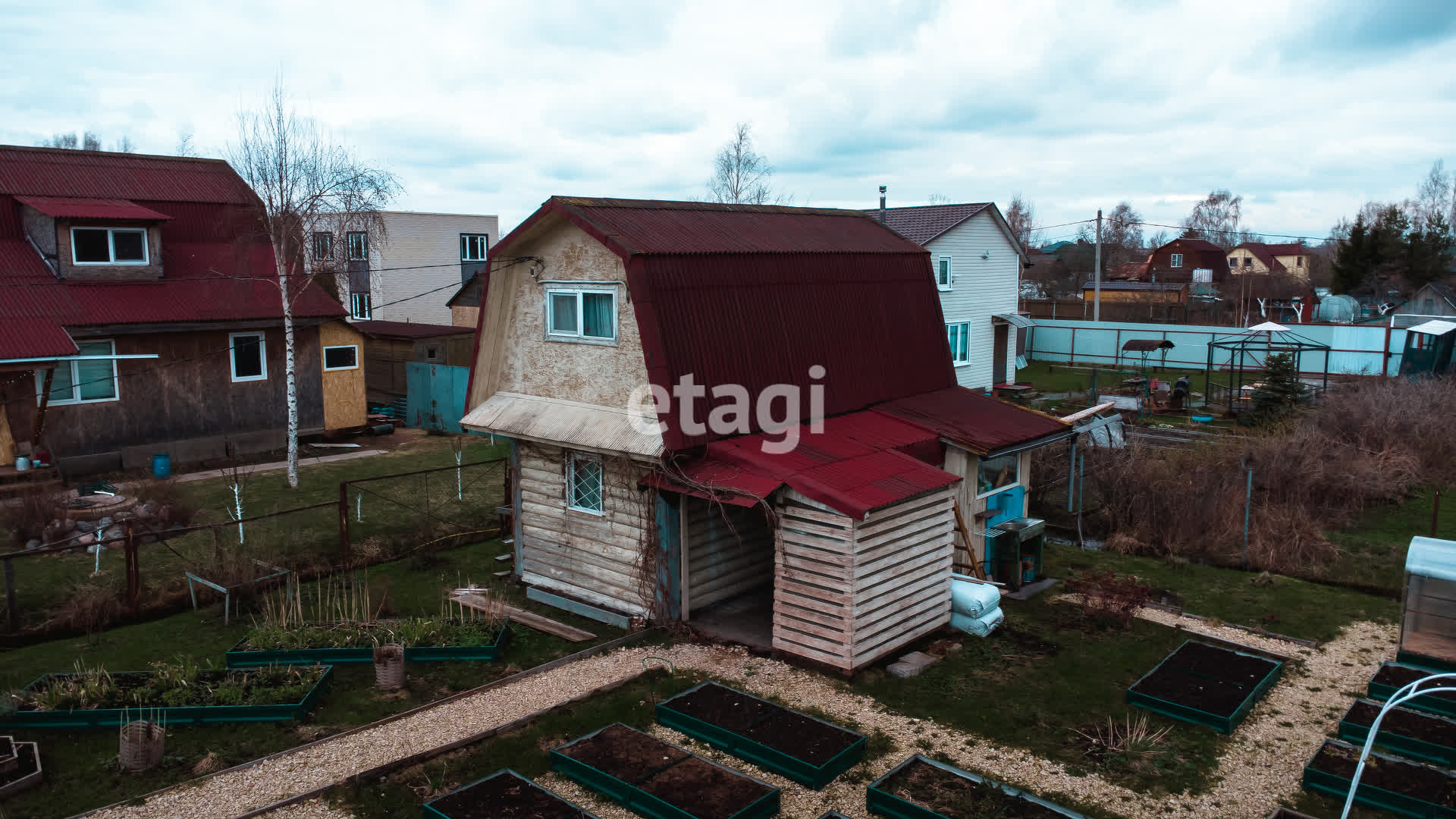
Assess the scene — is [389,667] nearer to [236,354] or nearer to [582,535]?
[582,535]

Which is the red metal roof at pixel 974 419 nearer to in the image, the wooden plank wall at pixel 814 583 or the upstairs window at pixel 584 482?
the wooden plank wall at pixel 814 583

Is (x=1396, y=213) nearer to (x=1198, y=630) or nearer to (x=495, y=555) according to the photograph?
(x=1198, y=630)

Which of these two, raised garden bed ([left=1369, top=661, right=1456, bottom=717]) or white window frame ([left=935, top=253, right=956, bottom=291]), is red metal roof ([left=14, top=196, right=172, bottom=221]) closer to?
white window frame ([left=935, top=253, right=956, bottom=291])

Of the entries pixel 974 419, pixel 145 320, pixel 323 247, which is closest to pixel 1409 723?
pixel 974 419

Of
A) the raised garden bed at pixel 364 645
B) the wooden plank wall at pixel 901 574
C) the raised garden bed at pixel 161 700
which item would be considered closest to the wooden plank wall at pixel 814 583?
the wooden plank wall at pixel 901 574

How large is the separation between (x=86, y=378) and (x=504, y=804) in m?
18.1

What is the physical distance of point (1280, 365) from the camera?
81.9 ft

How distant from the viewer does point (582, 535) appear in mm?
12961

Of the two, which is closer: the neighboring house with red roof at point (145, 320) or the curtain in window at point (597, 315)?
the curtain in window at point (597, 315)

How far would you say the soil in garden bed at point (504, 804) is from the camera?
25.3 ft

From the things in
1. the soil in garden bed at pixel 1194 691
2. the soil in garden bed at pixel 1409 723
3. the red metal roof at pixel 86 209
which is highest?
the red metal roof at pixel 86 209

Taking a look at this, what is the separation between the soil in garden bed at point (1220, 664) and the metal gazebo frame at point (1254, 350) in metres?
17.3

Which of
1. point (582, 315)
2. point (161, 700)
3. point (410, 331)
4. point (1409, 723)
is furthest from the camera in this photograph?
point (410, 331)

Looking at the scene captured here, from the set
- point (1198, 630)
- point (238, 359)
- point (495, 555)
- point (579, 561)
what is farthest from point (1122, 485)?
point (238, 359)
